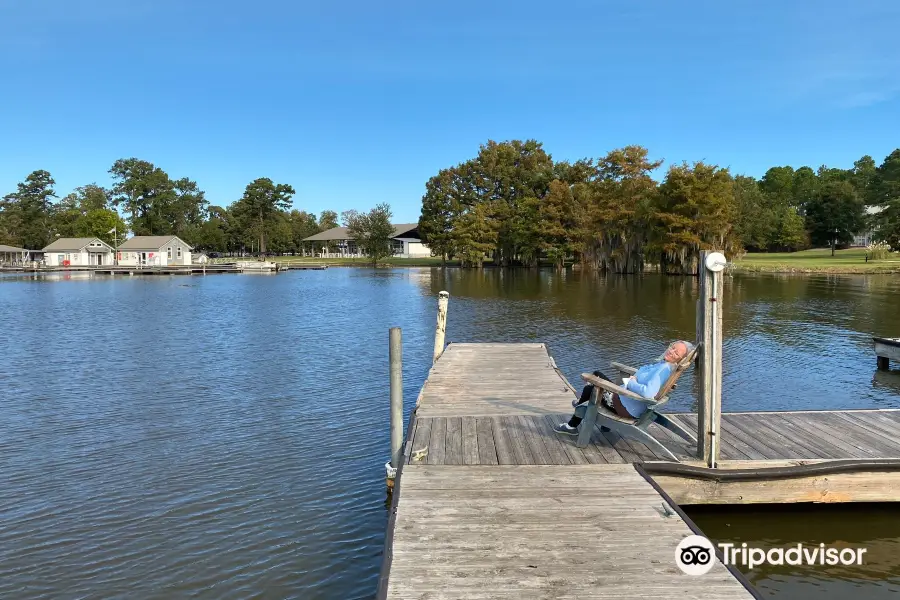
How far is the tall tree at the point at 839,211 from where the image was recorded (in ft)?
279

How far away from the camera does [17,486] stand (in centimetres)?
884

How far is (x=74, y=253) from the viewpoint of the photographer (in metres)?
98.6

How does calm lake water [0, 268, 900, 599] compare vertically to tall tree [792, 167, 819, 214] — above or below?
below

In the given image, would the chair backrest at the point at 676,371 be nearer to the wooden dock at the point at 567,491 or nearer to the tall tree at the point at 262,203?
the wooden dock at the point at 567,491

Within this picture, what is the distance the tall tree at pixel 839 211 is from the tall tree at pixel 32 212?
133 metres

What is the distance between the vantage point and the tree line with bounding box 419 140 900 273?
5812 centimetres

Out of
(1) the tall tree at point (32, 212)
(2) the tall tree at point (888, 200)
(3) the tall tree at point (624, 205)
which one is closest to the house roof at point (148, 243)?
(1) the tall tree at point (32, 212)

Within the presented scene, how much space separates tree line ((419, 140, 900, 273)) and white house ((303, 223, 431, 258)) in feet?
89.2

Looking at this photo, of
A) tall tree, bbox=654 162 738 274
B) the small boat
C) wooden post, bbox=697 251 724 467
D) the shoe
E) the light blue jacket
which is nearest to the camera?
wooden post, bbox=697 251 724 467

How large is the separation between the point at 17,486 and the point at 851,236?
4087 inches

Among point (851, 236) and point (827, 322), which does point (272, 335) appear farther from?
point (851, 236)

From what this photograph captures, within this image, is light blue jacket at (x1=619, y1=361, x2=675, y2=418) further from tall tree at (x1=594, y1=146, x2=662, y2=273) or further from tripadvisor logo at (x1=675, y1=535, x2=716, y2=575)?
tall tree at (x1=594, y1=146, x2=662, y2=273)

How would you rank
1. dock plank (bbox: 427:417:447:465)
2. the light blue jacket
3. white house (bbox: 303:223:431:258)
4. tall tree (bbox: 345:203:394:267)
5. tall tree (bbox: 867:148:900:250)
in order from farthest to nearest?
white house (bbox: 303:223:431:258)
tall tree (bbox: 345:203:394:267)
tall tree (bbox: 867:148:900:250)
dock plank (bbox: 427:417:447:465)
the light blue jacket

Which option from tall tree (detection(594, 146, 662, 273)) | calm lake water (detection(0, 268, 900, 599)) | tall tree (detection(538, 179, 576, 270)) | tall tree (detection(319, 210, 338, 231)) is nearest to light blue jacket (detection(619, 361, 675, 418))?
calm lake water (detection(0, 268, 900, 599))
